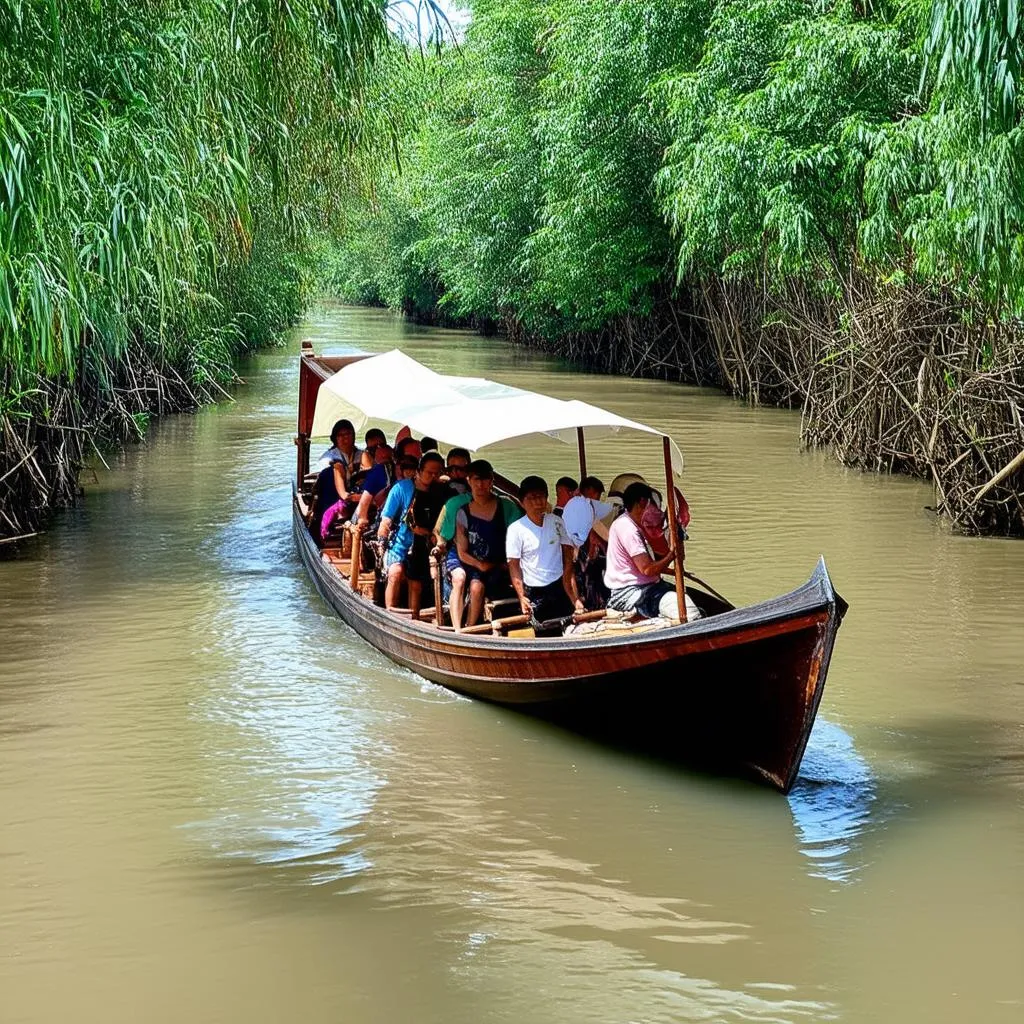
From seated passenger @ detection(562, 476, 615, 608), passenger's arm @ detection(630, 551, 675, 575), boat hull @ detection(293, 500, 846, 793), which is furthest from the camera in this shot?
seated passenger @ detection(562, 476, 615, 608)

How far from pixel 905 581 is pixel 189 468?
10004 millimetres

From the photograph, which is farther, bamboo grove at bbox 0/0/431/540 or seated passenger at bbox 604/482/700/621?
seated passenger at bbox 604/482/700/621

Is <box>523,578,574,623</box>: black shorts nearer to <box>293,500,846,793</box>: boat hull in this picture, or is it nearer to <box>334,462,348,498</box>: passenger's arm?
<box>293,500,846,793</box>: boat hull

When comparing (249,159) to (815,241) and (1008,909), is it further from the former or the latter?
(815,241)

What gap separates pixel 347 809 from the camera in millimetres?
7152

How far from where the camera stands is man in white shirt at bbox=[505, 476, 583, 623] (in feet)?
28.7

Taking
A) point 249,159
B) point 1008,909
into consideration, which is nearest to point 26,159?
point 249,159

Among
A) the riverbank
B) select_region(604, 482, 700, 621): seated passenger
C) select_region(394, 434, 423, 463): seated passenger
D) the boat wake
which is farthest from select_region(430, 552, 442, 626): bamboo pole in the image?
the riverbank

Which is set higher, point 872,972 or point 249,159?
point 249,159

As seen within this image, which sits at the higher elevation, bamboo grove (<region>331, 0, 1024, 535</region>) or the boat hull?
bamboo grove (<region>331, 0, 1024, 535</region>)

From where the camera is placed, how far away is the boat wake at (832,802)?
650 centimetres

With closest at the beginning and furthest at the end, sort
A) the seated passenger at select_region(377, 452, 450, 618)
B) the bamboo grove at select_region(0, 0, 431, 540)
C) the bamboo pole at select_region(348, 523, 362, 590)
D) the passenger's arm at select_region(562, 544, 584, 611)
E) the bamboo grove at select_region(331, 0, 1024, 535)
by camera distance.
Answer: the bamboo grove at select_region(0, 0, 431, 540) < the passenger's arm at select_region(562, 544, 584, 611) < the seated passenger at select_region(377, 452, 450, 618) < the bamboo grove at select_region(331, 0, 1024, 535) < the bamboo pole at select_region(348, 523, 362, 590)

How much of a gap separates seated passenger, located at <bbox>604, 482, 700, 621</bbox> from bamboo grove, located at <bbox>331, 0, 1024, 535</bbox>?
2759 mm

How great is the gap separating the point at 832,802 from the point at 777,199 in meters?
10.6
